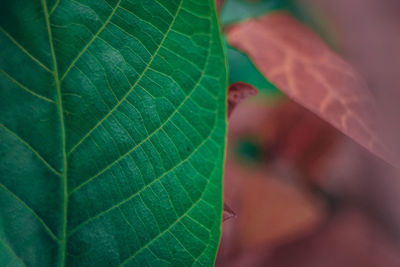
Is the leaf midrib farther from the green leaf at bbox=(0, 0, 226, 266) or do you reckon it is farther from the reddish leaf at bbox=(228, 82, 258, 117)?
the reddish leaf at bbox=(228, 82, 258, 117)

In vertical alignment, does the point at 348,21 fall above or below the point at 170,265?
above

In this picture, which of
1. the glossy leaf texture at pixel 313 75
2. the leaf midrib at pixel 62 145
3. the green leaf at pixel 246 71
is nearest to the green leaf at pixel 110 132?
the leaf midrib at pixel 62 145

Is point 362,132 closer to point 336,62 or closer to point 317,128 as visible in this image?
point 336,62

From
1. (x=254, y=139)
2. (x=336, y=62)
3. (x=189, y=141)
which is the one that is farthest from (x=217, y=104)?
(x=254, y=139)

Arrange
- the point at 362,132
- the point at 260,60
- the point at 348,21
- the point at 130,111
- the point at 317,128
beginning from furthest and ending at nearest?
the point at 317,128 < the point at 348,21 < the point at 260,60 < the point at 362,132 < the point at 130,111

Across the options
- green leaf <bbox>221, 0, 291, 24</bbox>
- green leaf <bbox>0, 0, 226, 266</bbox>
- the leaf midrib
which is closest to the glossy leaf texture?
green leaf <bbox>221, 0, 291, 24</bbox>

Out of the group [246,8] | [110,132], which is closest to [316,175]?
[246,8]

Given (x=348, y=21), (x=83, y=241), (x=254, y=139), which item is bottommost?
(x=254, y=139)
